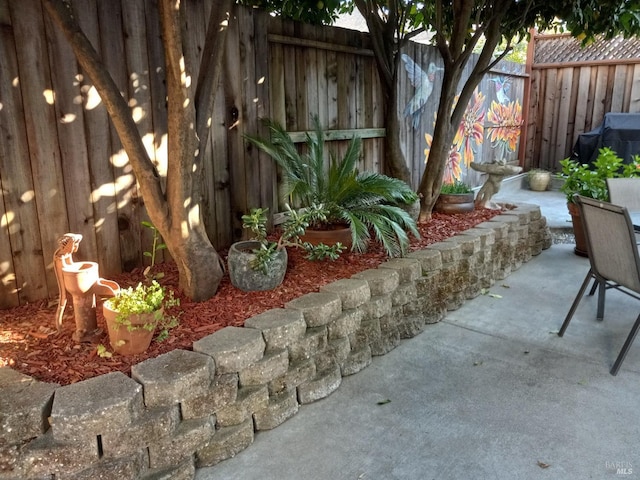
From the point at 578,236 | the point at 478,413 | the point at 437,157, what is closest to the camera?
the point at 478,413

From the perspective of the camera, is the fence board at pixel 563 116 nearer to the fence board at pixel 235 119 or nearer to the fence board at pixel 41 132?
the fence board at pixel 235 119

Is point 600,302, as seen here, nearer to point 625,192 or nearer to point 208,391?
point 625,192

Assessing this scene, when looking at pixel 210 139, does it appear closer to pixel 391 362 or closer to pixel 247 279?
pixel 247 279

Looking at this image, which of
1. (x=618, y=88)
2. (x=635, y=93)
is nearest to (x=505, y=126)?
(x=618, y=88)

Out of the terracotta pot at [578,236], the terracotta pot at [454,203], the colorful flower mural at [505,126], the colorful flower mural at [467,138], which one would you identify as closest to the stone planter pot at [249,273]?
the terracotta pot at [454,203]

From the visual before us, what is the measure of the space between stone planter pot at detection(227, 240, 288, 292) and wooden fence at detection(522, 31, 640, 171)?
8093 mm

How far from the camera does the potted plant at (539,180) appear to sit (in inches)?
369

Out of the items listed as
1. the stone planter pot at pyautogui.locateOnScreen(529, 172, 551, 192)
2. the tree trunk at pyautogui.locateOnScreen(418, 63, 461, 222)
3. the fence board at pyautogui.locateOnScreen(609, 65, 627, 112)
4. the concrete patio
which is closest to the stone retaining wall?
the concrete patio

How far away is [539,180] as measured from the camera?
9.38 m

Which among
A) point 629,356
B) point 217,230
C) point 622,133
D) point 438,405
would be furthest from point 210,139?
point 622,133

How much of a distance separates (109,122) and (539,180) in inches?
323

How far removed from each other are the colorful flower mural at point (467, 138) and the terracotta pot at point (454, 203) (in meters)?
1.53

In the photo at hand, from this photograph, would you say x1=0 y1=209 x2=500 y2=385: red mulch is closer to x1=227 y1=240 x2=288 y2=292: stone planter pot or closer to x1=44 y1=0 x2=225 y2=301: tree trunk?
x1=227 y1=240 x2=288 y2=292: stone planter pot

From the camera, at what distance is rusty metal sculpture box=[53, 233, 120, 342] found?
245 centimetres
